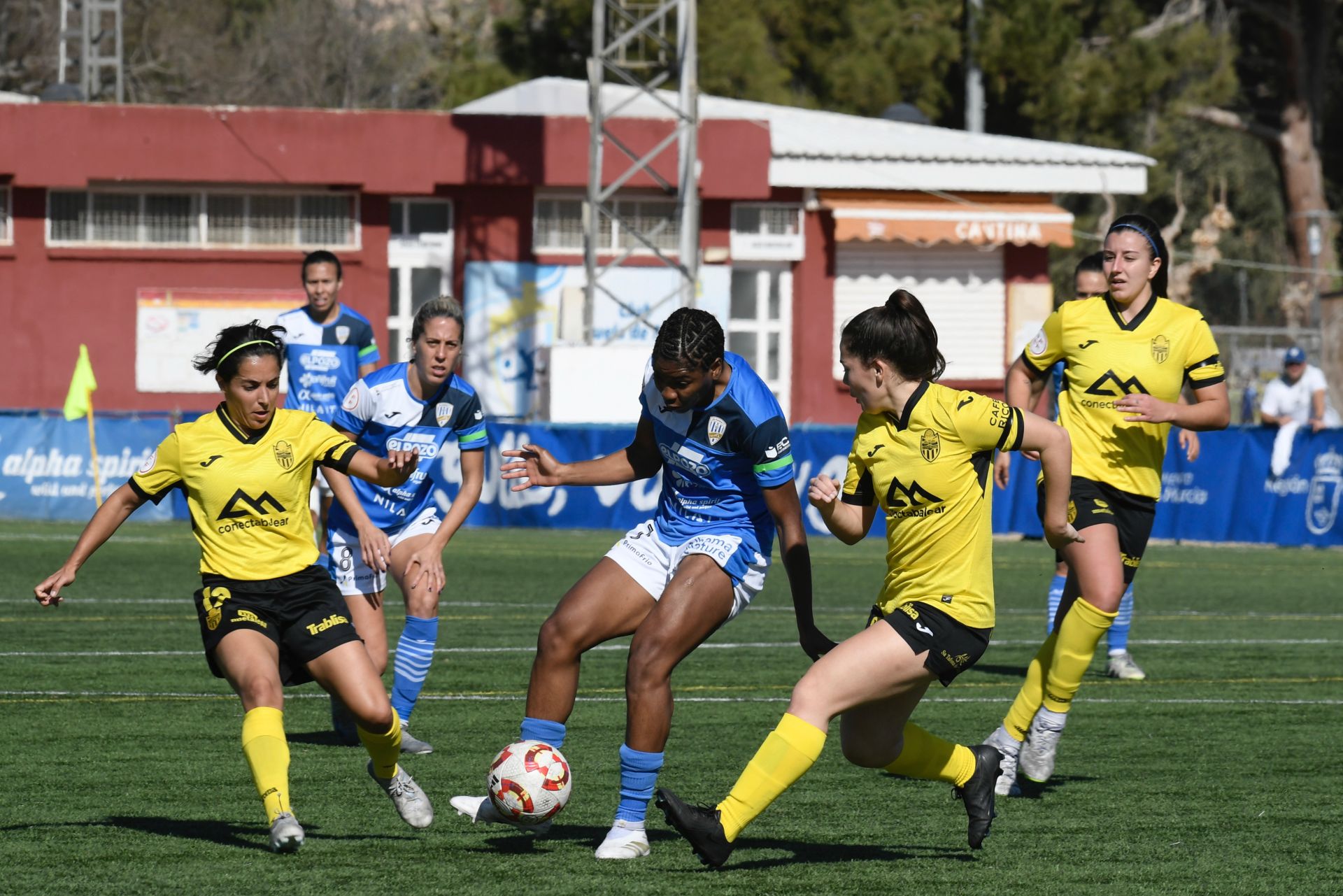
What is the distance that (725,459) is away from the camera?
6617 mm

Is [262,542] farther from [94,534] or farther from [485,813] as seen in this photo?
[485,813]

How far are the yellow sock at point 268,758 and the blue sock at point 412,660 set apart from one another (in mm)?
2258

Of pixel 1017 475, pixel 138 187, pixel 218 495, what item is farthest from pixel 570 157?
pixel 218 495

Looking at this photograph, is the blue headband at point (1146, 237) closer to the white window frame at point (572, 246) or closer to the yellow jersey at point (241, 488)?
the yellow jersey at point (241, 488)

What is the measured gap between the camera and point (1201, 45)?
3850 cm

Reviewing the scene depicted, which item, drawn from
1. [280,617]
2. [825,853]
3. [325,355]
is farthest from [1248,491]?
[280,617]

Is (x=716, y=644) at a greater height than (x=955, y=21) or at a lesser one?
lesser

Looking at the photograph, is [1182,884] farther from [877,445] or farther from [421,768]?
[421,768]

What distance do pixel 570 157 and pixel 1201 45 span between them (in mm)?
15222

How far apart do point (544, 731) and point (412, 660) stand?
1987 mm

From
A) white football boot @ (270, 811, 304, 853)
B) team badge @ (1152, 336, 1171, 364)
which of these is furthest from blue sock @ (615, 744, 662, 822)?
team badge @ (1152, 336, 1171, 364)

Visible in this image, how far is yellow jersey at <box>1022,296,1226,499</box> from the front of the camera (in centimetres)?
762

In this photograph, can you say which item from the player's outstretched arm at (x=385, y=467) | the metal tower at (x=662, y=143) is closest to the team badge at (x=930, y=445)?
the player's outstretched arm at (x=385, y=467)

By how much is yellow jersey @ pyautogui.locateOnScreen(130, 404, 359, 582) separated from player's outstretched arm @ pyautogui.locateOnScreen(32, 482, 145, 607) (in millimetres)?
60
